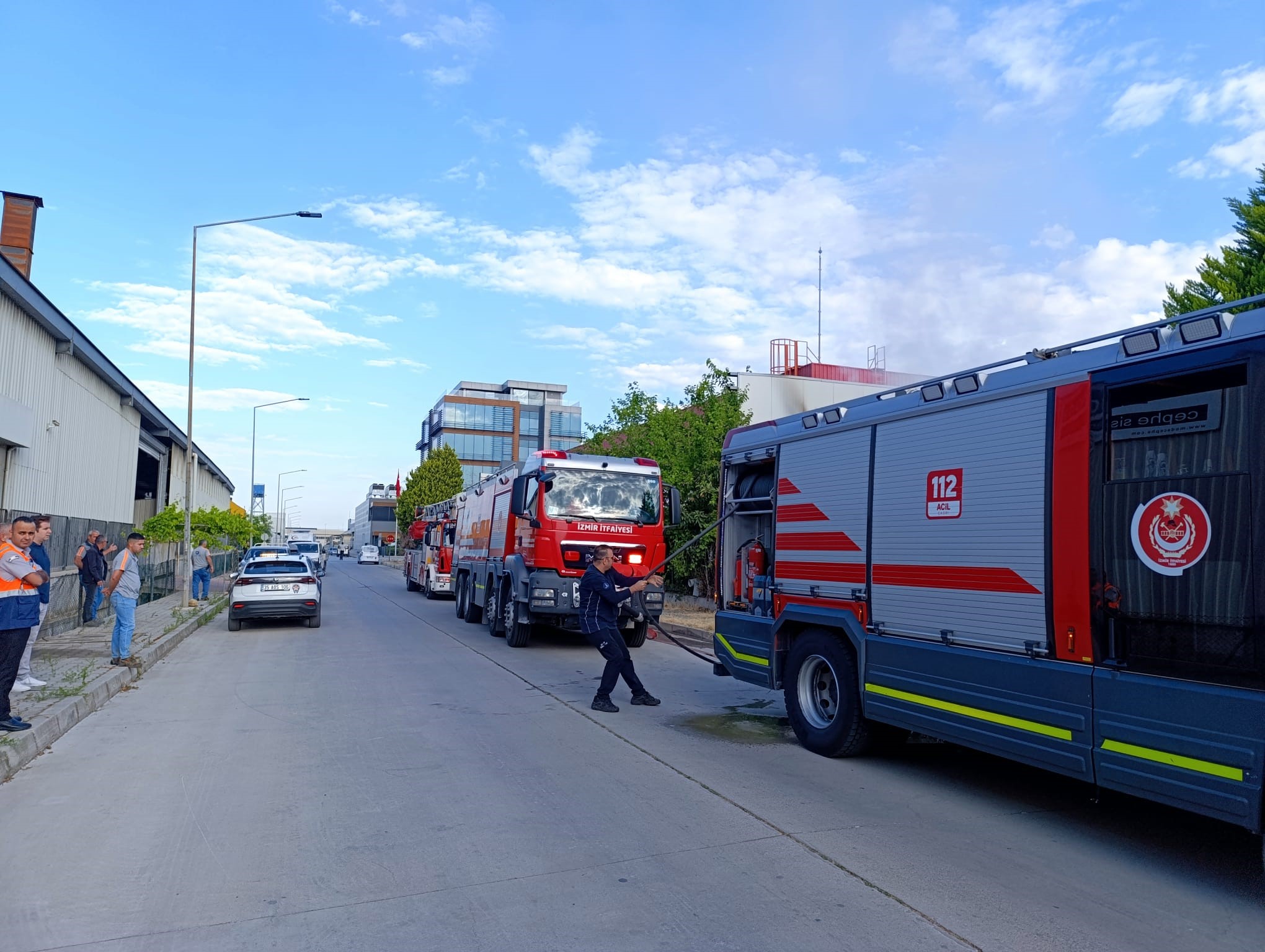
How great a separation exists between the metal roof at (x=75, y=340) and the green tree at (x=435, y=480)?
4013 cm

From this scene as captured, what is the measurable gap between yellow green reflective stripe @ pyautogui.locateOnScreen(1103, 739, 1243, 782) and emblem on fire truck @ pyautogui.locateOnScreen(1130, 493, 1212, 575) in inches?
37.4

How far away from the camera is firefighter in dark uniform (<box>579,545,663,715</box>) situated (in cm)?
1005

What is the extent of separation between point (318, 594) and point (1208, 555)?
1764cm

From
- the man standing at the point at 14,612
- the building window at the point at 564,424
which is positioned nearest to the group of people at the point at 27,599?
the man standing at the point at 14,612

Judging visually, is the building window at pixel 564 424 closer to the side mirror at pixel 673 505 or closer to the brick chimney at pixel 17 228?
the brick chimney at pixel 17 228

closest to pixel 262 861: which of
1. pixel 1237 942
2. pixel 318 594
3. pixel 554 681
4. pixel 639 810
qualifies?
pixel 639 810

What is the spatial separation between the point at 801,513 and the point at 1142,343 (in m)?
3.52

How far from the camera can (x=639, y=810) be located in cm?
620

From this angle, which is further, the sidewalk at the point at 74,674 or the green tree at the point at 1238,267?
the green tree at the point at 1238,267

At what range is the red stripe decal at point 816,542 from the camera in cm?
770

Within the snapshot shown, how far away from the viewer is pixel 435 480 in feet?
244

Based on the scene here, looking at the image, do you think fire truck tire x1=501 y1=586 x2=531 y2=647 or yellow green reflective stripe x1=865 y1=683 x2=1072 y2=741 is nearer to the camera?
yellow green reflective stripe x1=865 y1=683 x2=1072 y2=741

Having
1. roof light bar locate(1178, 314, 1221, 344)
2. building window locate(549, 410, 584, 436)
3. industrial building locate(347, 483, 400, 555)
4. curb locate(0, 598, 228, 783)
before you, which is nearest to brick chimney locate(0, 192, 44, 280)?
curb locate(0, 598, 228, 783)

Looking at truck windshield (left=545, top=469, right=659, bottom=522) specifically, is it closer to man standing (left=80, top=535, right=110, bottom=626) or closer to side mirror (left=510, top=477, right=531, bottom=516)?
side mirror (left=510, top=477, right=531, bottom=516)
